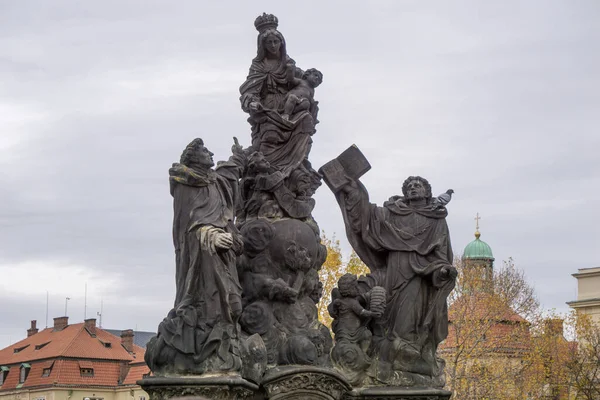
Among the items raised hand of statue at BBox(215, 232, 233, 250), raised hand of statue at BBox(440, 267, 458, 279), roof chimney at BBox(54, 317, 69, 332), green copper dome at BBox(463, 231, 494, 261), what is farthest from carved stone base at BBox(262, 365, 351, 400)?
green copper dome at BBox(463, 231, 494, 261)

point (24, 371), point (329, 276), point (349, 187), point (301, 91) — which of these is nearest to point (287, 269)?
point (349, 187)

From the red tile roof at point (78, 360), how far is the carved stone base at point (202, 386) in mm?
Result: 43923

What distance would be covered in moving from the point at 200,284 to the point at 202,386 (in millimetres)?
1047

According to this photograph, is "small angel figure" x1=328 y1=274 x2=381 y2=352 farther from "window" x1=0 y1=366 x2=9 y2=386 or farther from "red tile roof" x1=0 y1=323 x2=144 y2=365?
"window" x1=0 y1=366 x2=9 y2=386

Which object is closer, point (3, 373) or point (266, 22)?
point (266, 22)

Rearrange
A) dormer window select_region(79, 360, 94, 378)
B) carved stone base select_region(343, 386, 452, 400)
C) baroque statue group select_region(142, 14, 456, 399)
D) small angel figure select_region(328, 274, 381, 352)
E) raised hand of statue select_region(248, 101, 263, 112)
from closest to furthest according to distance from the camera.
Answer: baroque statue group select_region(142, 14, 456, 399), carved stone base select_region(343, 386, 452, 400), small angel figure select_region(328, 274, 381, 352), raised hand of statue select_region(248, 101, 263, 112), dormer window select_region(79, 360, 94, 378)

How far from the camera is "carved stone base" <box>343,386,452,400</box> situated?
1230 centimetres

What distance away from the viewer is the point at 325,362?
39.9 feet

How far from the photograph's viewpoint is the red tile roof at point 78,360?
55.8 metres

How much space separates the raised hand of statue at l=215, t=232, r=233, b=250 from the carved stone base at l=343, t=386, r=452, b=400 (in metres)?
2.37

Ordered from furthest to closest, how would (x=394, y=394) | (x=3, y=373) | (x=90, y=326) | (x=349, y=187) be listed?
1. (x=3, y=373)
2. (x=90, y=326)
3. (x=349, y=187)
4. (x=394, y=394)

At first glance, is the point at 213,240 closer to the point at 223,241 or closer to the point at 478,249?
the point at 223,241

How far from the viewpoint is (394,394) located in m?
12.3

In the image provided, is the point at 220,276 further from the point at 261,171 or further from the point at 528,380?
the point at 528,380
